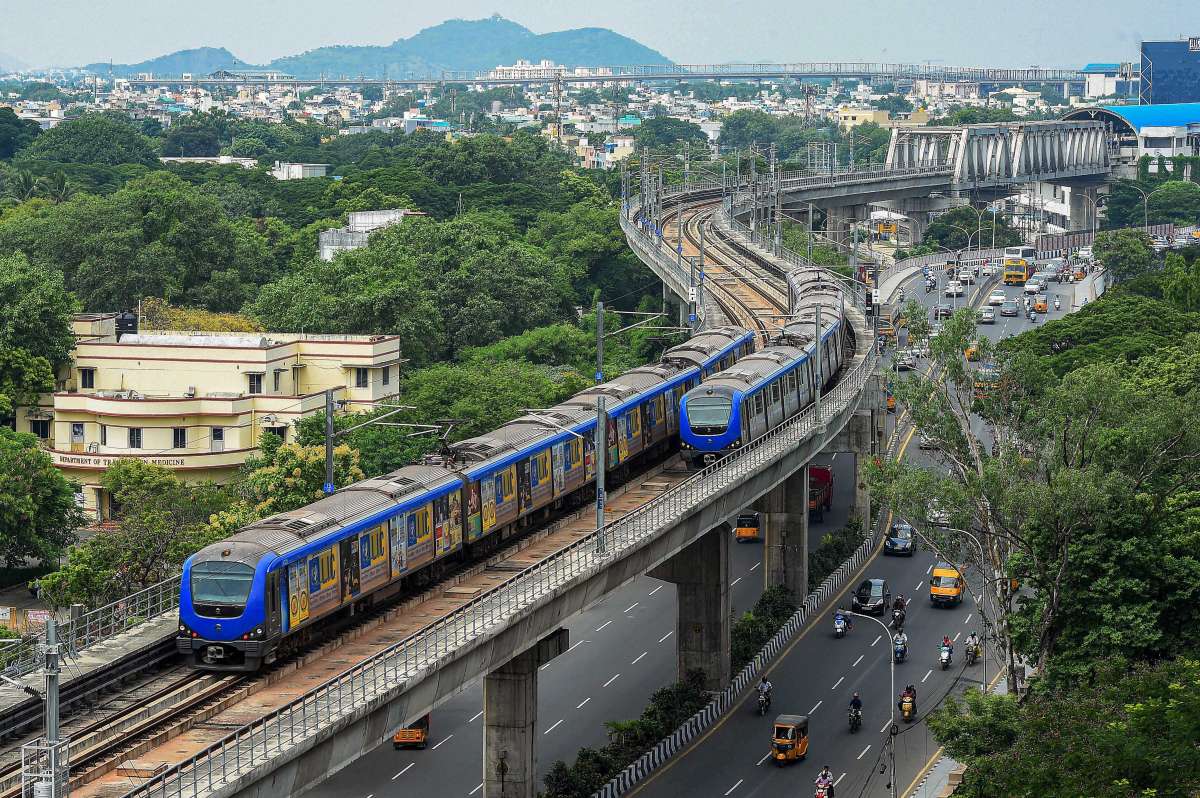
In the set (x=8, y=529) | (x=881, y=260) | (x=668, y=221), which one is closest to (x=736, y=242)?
(x=668, y=221)

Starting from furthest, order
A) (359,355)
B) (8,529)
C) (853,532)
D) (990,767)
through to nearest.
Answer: (359,355) → (853,532) → (8,529) → (990,767)

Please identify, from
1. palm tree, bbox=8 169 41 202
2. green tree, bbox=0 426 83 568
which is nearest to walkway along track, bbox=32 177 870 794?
green tree, bbox=0 426 83 568

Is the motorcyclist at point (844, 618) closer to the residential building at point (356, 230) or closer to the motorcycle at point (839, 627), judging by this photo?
the motorcycle at point (839, 627)

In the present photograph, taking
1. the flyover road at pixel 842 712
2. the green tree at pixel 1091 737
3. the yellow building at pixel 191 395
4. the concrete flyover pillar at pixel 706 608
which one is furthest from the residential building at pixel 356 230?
the green tree at pixel 1091 737

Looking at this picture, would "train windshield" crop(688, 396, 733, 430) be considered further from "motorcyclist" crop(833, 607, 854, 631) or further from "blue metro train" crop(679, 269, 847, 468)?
"motorcyclist" crop(833, 607, 854, 631)

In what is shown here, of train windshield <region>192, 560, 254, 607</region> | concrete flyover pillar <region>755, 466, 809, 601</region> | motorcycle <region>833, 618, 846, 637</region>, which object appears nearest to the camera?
train windshield <region>192, 560, 254, 607</region>

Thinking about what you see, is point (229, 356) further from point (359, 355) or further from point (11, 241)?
point (11, 241)
